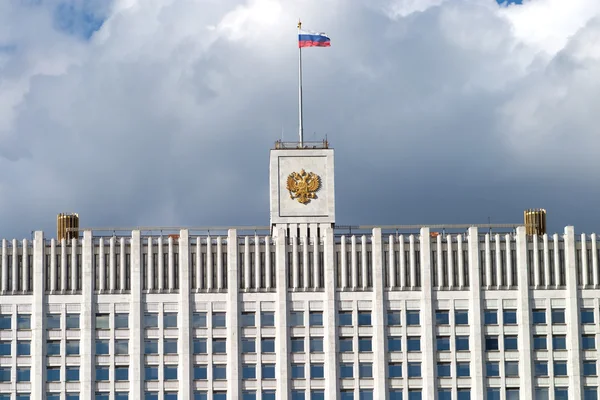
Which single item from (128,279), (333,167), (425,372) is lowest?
(425,372)

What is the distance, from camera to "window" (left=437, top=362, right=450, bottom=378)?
16775 centimetres

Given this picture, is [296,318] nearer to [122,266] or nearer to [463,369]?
[463,369]

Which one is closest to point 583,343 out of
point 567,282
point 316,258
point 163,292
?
point 567,282

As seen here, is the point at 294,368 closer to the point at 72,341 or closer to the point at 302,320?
the point at 302,320

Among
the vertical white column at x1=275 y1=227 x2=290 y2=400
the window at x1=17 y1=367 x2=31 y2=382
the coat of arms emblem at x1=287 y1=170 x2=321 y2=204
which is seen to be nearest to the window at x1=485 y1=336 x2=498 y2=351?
the vertical white column at x1=275 y1=227 x2=290 y2=400

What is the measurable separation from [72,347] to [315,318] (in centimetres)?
2749

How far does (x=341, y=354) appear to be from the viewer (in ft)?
549

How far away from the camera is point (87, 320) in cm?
16838

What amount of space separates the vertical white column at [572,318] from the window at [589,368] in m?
0.86

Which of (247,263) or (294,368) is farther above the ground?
(247,263)

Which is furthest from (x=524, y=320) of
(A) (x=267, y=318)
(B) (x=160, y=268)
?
(B) (x=160, y=268)

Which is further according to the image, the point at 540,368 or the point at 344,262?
the point at 344,262

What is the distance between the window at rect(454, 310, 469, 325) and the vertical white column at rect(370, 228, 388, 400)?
817 centimetres

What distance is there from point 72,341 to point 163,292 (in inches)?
456
